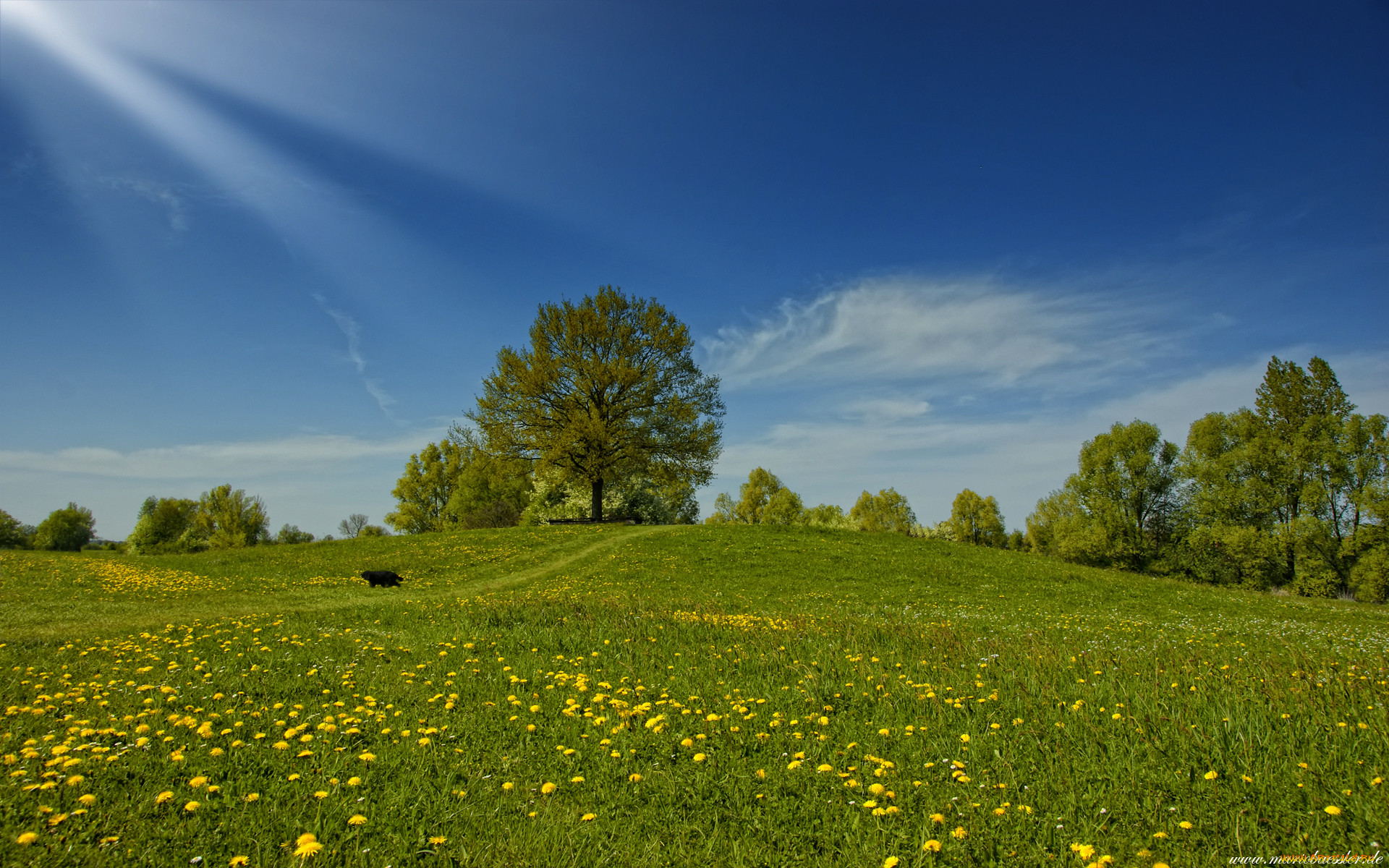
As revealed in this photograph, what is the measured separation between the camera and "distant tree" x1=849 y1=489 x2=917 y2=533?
296 feet

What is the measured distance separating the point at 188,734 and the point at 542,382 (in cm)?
3551

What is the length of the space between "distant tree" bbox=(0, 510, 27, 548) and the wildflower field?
100 metres

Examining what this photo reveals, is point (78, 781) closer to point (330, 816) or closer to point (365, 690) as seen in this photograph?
point (330, 816)

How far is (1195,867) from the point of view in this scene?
384 cm

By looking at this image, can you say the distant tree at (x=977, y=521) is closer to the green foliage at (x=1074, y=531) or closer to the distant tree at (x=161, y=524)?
the green foliage at (x=1074, y=531)

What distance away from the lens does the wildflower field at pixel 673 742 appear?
13.7 feet

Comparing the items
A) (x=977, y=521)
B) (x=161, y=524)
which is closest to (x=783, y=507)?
(x=977, y=521)

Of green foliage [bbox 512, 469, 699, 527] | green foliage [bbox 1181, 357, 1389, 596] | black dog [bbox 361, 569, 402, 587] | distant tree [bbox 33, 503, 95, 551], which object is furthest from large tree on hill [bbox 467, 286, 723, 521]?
distant tree [bbox 33, 503, 95, 551]

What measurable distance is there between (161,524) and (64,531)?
2467cm

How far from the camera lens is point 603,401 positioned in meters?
41.9

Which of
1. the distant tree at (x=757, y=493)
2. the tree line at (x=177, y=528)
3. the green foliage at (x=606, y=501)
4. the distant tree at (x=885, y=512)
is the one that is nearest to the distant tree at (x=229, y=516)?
the tree line at (x=177, y=528)

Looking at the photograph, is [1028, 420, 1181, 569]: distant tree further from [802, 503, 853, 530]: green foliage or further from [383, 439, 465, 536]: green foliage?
[383, 439, 465, 536]: green foliage

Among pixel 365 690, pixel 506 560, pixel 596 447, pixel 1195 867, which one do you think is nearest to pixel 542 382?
pixel 596 447

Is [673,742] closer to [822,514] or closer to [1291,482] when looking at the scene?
[1291,482]
